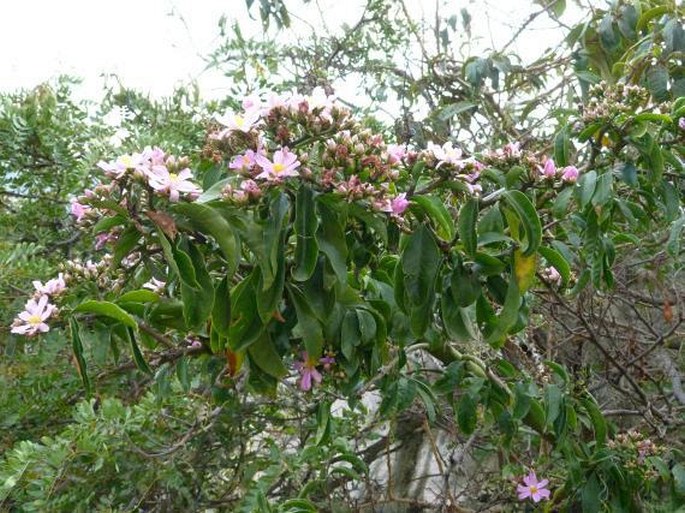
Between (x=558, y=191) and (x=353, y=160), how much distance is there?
1.47 feet

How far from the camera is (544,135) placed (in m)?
2.90

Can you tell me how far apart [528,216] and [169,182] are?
0.48m

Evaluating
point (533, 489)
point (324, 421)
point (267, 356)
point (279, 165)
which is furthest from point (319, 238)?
point (533, 489)

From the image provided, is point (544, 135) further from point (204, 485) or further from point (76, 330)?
point (76, 330)

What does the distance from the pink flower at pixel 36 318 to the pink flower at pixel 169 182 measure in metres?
0.28

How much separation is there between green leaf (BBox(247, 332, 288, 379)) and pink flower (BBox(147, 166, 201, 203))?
33cm

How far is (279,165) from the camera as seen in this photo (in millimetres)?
1009

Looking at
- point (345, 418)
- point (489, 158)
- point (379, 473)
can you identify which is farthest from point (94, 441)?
point (379, 473)

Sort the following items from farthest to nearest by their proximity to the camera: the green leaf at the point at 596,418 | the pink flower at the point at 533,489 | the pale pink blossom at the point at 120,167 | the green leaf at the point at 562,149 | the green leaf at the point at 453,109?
the green leaf at the point at 453,109
the pink flower at the point at 533,489
the green leaf at the point at 596,418
the green leaf at the point at 562,149
the pale pink blossom at the point at 120,167

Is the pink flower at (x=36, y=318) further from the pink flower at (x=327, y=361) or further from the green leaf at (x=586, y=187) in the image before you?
the green leaf at (x=586, y=187)

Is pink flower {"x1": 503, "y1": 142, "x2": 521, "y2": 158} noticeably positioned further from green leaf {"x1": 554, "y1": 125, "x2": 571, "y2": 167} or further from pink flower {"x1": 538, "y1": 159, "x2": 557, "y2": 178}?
green leaf {"x1": 554, "y1": 125, "x2": 571, "y2": 167}

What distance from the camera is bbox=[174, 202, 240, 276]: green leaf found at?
38.8 inches

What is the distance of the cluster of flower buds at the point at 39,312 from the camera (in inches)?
43.0

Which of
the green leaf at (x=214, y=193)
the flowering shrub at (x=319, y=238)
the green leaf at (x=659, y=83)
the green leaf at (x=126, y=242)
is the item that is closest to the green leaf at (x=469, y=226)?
the flowering shrub at (x=319, y=238)
